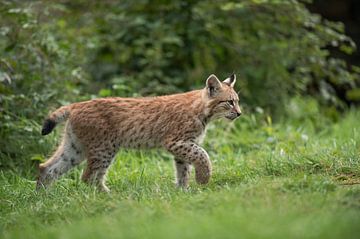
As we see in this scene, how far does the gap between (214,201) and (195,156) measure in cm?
183

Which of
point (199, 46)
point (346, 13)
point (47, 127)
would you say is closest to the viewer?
point (47, 127)

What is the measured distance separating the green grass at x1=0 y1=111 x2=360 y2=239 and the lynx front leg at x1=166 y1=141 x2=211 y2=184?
0.16m

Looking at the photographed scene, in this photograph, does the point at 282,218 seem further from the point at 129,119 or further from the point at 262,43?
the point at 262,43

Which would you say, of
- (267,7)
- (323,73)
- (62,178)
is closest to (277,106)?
(323,73)

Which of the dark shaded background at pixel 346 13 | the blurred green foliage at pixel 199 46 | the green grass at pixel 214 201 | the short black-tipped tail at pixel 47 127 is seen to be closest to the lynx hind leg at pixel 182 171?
the green grass at pixel 214 201

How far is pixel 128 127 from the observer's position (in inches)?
352

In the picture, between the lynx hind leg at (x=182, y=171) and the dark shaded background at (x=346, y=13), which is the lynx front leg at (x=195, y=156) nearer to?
the lynx hind leg at (x=182, y=171)

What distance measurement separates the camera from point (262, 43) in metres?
14.3

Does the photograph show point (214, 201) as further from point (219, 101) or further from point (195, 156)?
Answer: point (219, 101)

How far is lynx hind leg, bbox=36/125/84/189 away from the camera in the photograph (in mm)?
8812

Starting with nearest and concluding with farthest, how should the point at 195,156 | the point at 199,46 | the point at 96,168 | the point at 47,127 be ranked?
the point at 195,156 → the point at 47,127 → the point at 96,168 → the point at 199,46

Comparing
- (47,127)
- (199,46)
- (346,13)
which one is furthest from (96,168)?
(346,13)

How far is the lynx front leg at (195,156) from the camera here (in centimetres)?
828

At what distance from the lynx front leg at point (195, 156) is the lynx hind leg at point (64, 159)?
1.26m
